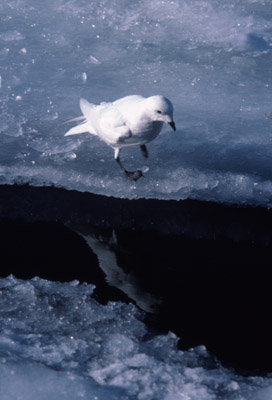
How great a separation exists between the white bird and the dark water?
1.22 ft

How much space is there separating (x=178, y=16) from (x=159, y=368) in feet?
11.7

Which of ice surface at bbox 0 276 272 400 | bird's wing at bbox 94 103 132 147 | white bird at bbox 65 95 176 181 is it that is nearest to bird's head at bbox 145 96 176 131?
white bird at bbox 65 95 176 181

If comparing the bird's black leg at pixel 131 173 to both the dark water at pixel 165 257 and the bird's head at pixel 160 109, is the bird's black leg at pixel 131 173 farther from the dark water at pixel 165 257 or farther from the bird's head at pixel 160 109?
the bird's head at pixel 160 109

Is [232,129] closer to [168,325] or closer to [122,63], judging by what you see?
[122,63]

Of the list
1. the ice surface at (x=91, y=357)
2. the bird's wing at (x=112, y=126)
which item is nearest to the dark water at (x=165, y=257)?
the ice surface at (x=91, y=357)

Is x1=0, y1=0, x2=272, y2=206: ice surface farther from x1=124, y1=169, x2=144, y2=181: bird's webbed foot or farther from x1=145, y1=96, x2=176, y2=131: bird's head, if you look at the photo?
x1=145, y1=96, x2=176, y2=131: bird's head

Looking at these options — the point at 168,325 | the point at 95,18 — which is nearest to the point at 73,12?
the point at 95,18

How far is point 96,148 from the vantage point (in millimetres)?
3391

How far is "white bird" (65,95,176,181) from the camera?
8.43 ft

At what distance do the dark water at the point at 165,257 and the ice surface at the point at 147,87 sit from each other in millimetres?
171

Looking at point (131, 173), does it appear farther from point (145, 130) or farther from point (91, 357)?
point (91, 357)

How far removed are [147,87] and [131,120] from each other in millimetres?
1277

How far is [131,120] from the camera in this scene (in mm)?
2703

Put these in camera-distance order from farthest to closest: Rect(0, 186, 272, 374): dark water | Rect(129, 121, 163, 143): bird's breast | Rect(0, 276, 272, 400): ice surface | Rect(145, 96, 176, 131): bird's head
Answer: Rect(129, 121, 163, 143): bird's breast < Rect(145, 96, 176, 131): bird's head < Rect(0, 186, 272, 374): dark water < Rect(0, 276, 272, 400): ice surface
